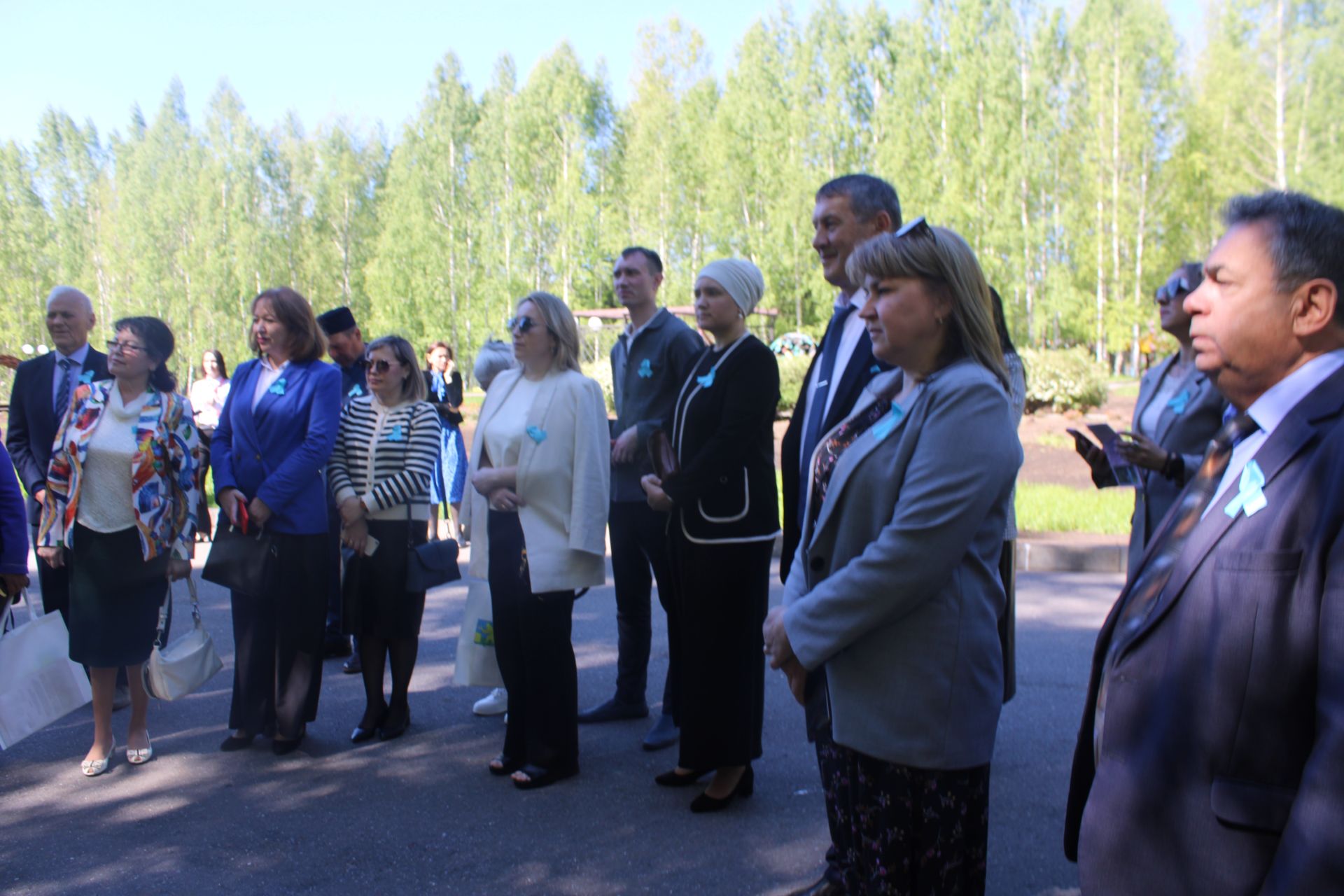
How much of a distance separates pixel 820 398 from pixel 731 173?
37136 millimetres

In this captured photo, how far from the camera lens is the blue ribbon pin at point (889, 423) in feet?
8.05

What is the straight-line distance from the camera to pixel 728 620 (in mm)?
4117

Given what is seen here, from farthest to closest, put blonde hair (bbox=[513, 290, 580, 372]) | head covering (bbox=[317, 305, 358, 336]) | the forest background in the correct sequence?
the forest background < head covering (bbox=[317, 305, 358, 336]) < blonde hair (bbox=[513, 290, 580, 372])

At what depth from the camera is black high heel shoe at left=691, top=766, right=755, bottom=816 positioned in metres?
4.15

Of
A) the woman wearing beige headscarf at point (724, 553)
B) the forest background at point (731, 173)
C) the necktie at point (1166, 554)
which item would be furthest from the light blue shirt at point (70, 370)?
the forest background at point (731, 173)

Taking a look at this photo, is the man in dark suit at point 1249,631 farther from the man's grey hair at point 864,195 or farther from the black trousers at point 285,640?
the black trousers at point 285,640

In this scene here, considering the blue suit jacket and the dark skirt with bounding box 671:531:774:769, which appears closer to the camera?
the dark skirt with bounding box 671:531:774:769

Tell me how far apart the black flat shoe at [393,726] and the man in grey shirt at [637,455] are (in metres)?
0.88

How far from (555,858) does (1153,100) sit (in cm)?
4328

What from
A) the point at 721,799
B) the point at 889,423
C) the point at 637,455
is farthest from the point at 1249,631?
the point at 637,455

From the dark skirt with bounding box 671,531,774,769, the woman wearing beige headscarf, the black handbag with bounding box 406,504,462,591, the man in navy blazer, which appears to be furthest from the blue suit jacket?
the dark skirt with bounding box 671,531,774,769

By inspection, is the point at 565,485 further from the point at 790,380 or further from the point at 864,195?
the point at 790,380

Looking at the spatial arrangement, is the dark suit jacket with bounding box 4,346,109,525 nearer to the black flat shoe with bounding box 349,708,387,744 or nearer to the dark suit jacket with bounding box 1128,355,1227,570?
the black flat shoe with bounding box 349,708,387,744

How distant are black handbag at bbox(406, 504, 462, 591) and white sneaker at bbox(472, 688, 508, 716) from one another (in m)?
0.77
